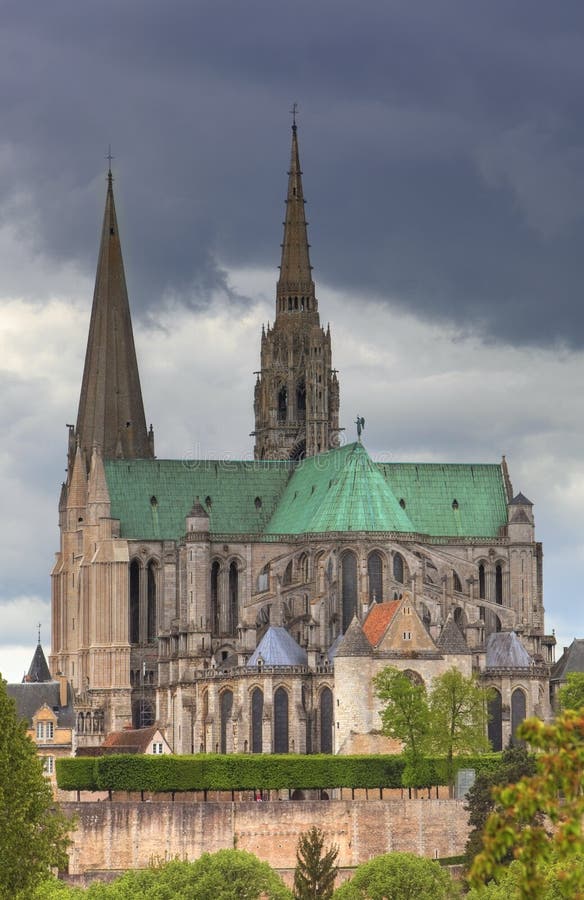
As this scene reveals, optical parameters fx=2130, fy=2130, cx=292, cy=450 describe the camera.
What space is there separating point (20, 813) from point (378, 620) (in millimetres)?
53062

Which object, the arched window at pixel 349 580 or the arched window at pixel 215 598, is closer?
the arched window at pixel 349 580

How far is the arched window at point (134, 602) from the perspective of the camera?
13325 centimetres

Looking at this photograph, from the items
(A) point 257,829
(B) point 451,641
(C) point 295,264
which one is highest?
(C) point 295,264

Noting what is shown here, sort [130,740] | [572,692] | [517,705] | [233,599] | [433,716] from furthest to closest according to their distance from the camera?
[233,599] → [130,740] → [517,705] → [572,692] → [433,716]

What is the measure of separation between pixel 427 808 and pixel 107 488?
4493cm

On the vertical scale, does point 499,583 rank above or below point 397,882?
above

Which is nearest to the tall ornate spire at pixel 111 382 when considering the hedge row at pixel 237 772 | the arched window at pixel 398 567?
the arched window at pixel 398 567

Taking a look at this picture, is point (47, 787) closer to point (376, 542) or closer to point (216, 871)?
point (216, 871)

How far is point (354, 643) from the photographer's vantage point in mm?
110500

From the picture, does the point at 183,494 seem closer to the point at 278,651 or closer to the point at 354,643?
the point at 278,651

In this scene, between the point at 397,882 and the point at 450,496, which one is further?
the point at 450,496

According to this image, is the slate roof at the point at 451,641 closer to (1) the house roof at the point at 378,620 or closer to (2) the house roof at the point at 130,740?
(1) the house roof at the point at 378,620

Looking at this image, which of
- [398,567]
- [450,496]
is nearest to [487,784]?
[398,567]

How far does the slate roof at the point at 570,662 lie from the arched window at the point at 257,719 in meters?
18.7
